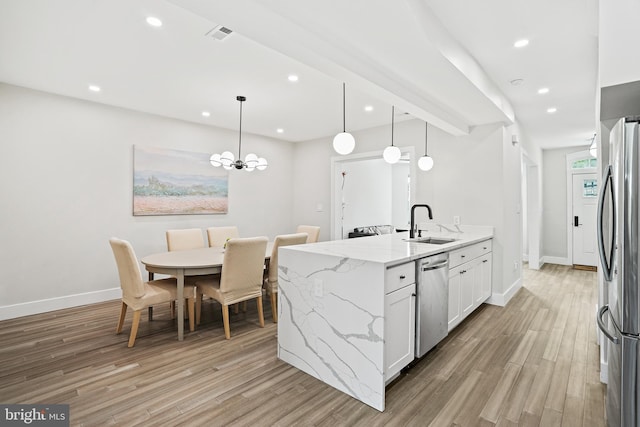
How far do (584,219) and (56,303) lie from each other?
914cm

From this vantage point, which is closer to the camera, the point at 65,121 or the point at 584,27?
the point at 584,27

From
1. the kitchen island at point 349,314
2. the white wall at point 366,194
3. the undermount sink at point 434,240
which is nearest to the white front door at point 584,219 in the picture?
the white wall at point 366,194

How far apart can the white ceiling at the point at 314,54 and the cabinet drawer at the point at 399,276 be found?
4.98 feet

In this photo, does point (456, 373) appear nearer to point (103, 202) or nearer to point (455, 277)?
point (455, 277)

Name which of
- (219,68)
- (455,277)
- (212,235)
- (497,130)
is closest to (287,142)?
(212,235)

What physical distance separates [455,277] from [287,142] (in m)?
4.51

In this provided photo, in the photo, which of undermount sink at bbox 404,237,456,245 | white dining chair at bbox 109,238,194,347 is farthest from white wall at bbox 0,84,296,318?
undermount sink at bbox 404,237,456,245

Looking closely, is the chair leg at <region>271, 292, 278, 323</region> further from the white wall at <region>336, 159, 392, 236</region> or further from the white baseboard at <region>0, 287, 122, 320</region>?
the white wall at <region>336, 159, 392, 236</region>

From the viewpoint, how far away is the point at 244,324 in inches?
137

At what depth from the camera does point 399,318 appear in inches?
85.7

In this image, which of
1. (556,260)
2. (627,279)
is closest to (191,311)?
(627,279)

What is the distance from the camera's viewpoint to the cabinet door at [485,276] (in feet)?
12.3

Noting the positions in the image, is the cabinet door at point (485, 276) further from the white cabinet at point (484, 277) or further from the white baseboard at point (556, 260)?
the white baseboard at point (556, 260)

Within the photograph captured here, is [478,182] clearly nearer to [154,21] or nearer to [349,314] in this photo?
[349,314]
